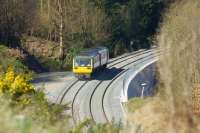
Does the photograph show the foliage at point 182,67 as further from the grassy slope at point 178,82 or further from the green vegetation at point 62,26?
the green vegetation at point 62,26

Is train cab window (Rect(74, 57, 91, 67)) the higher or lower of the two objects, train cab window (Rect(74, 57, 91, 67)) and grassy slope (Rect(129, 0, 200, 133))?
the lower

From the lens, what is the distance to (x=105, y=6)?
4934 centimetres

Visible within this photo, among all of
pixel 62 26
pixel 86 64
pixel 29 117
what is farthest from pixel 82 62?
pixel 29 117

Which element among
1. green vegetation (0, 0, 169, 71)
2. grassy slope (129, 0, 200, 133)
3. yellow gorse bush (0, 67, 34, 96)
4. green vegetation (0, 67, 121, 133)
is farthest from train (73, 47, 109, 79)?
yellow gorse bush (0, 67, 34, 96)

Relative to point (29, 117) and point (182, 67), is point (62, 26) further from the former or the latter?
point (29, 117)

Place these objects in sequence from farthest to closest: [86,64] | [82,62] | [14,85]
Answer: [82,62] < [86,64] < [14,85]

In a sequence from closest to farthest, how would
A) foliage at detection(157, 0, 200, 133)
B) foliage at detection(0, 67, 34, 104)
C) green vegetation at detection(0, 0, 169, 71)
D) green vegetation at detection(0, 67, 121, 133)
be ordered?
green vegetation at detection(0, 67, 121, 133) < foliage at detection(157, 0, 200, 133) < foliage at detection(0, 67, 34, 104) < green vegetation at detection(0, 0, 169, 71)

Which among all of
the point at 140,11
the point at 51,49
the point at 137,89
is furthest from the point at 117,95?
the point at 140,11

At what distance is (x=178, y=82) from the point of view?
597 inches

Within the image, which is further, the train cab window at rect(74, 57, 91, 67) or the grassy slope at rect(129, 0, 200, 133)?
the train cab window at rect(74, 57, 91, 67)

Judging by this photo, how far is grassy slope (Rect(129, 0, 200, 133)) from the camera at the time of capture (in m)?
11.8

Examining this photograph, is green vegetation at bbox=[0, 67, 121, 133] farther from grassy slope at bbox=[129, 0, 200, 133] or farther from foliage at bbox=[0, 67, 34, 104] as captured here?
grassy slope at bbox=[129, 0, 200, 133]

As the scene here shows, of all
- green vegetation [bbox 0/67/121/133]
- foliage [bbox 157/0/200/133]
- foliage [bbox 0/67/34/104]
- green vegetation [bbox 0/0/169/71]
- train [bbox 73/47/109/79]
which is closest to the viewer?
green vegetation [bbox 0/67/121/133]

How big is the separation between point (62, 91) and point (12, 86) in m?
16.3
